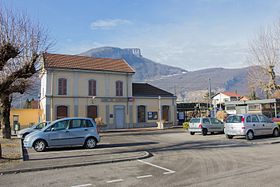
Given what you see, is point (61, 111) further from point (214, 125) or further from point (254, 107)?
point (254, 107)

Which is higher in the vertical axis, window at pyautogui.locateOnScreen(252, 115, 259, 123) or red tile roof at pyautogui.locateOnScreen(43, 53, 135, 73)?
red tile roof at pyautogui.locateOnScreen(43, 53, 135, 73)

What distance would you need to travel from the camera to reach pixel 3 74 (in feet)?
40.5

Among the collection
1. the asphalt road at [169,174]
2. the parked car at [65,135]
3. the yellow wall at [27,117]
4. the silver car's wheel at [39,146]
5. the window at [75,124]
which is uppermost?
the yellow wall at [27,117]

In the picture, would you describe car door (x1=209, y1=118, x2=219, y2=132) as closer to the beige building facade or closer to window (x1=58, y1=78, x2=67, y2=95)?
the beige building facade

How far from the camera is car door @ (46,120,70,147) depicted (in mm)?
14402

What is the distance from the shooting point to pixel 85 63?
38.6 meters

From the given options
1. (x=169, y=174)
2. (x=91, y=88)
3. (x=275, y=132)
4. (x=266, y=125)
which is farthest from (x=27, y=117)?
(x=169, y=174)

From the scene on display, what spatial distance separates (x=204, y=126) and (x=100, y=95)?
1771 centimetres

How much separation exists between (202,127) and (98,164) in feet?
46.3

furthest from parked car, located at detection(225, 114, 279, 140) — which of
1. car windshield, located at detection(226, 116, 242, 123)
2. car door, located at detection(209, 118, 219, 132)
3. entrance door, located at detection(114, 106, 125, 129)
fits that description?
entrance door, located at detection(114, 106, 125, 129)

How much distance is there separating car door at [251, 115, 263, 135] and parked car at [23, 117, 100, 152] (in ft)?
32.3

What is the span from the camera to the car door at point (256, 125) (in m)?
18.5

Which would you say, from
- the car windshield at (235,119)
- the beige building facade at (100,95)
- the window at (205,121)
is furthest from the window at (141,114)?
the car windshield at (235,119)

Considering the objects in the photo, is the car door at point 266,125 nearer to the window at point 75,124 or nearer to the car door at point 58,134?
the window at point 75,124
